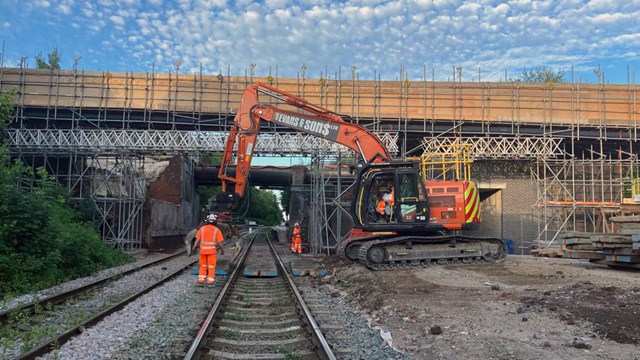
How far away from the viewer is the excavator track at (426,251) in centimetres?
1322

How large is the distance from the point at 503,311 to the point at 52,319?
716 cm

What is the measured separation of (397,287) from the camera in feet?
34.8

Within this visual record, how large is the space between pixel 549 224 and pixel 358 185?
18383 mm

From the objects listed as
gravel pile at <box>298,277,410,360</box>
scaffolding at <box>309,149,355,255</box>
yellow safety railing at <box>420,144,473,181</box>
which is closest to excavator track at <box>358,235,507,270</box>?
yellow safety railing at <box>420,144,473,181</box>

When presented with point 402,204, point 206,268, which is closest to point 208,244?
point 206,268

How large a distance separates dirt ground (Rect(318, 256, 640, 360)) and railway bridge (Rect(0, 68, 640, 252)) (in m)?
11.9

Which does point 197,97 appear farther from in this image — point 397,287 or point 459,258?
point 397,287

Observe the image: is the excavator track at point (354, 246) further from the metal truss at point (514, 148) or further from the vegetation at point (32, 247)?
the metal truss at point (514, 148)

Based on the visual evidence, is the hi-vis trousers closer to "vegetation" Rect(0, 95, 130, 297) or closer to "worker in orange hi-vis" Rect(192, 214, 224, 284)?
→ "worker in orange hi-vis" Rect(192, 214, 224, 284)

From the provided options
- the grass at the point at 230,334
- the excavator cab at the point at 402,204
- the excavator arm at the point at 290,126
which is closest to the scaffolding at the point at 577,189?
the excavator cab at the point at 402,204

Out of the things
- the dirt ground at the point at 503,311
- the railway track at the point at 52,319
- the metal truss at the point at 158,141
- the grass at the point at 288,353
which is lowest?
the railway track at the point at 52,319

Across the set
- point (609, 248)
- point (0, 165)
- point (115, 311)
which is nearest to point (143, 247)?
point (0, 165)

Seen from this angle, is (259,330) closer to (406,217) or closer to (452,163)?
(406,217)

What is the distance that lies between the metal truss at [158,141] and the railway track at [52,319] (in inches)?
644
